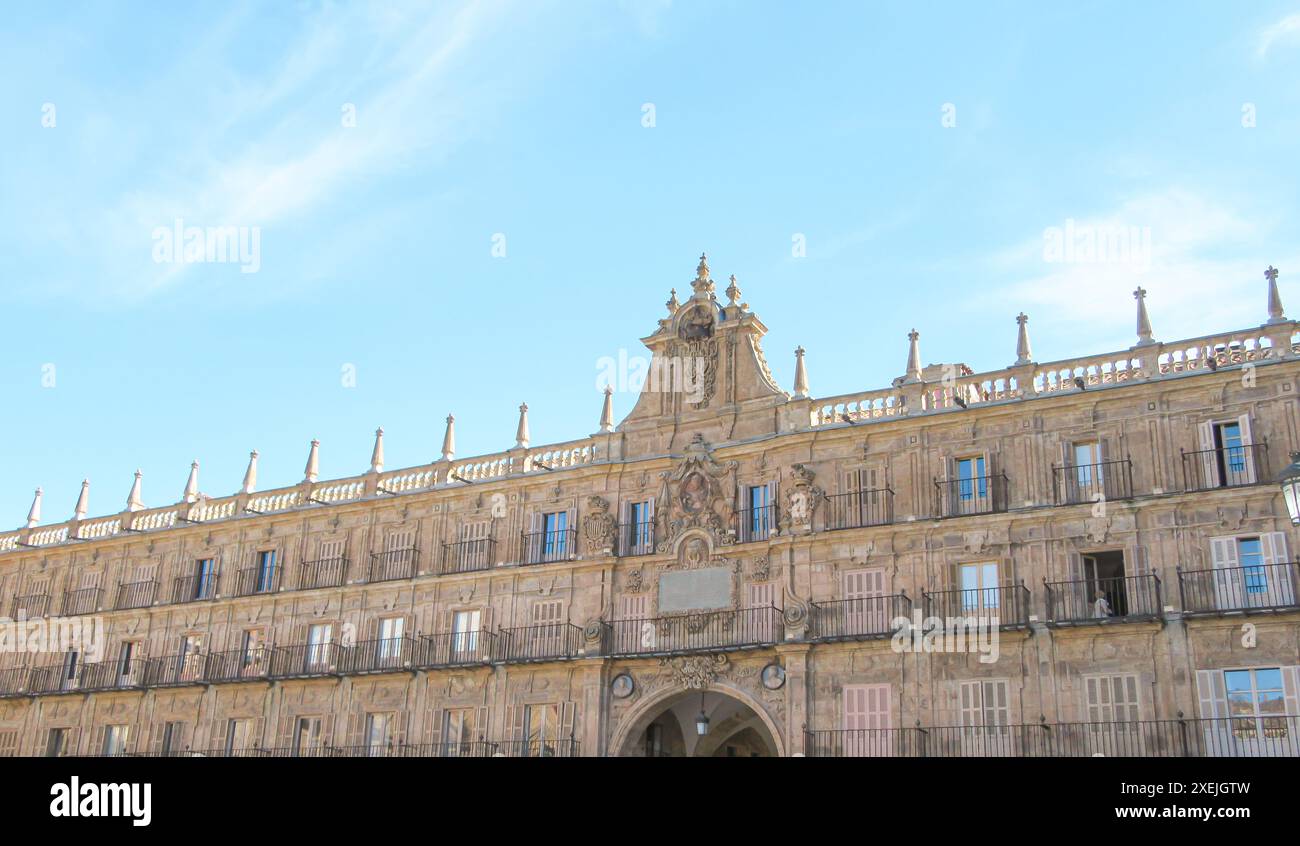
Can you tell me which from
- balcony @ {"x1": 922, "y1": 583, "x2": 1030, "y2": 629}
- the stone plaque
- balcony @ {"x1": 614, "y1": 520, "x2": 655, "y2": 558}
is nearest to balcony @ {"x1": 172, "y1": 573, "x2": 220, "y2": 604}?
balcony @ {"x1": 614, "y1": 520, "x2": 655, "y2": 558}

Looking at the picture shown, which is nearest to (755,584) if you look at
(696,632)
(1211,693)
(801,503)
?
(696,632)

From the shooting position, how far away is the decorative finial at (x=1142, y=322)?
32.2 meters

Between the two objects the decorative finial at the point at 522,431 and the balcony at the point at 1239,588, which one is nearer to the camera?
the balcony at the point at 1239,588

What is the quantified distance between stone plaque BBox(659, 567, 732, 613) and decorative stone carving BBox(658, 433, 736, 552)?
3.03 feet

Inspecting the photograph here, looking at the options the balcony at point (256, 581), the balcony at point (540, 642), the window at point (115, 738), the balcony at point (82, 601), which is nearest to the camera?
the balcony at point (540, 642)

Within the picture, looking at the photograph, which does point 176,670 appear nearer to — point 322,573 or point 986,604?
point 322,573

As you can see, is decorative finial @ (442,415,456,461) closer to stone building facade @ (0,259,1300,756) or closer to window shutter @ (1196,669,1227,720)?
stone building facade @ (0,259,1300,756)

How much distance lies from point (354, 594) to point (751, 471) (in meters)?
14.5

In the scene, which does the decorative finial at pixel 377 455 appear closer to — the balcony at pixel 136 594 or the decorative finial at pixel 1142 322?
the balcony at pixel 136 594

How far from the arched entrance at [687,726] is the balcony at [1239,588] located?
12.0 metres

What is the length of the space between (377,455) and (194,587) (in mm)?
8913

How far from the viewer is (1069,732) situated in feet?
98.4

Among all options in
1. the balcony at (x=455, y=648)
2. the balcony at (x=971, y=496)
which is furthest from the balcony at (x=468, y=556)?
the balcony at (x=971, y=496)
